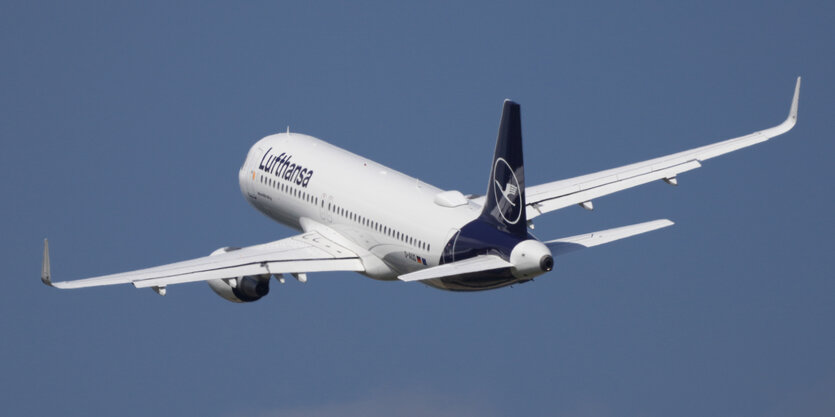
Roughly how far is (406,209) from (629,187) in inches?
464

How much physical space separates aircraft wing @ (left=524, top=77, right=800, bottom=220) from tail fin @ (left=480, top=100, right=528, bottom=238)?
9.45 meters

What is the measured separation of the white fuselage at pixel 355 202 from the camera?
88875 millimetres

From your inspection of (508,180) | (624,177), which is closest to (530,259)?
(508,180)

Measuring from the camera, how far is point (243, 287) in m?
92.0

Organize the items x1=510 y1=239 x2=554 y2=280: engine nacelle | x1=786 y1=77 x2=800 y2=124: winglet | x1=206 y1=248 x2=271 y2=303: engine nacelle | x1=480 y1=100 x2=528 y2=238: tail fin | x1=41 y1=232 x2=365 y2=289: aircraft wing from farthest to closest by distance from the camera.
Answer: x1=786 y1=77 x2=800 y2=124: winglet < x1=206 y1=248 x2=271 y2=303: engine nacelle < x1=41 y1=232 x2=365 y2=289: aircraft wing < x1=510 y1=239 x2=554 y2=280: engine nacelle < x1=480 y1=100 x2=528 y2=238: tail fin

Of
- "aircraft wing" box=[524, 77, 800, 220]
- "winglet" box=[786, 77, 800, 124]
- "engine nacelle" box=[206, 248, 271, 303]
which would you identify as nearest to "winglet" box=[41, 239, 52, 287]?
"engine nacelle" box=[206, 248, 271, 303]

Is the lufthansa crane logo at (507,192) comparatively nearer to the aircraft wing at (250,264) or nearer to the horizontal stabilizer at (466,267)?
the horizontal stabilizer at (466,267)

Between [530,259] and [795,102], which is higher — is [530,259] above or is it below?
below

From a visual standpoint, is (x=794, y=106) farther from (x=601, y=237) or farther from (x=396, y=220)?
(x=396, y=220)

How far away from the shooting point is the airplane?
83812 millimetres

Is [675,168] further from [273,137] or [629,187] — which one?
[273,137]

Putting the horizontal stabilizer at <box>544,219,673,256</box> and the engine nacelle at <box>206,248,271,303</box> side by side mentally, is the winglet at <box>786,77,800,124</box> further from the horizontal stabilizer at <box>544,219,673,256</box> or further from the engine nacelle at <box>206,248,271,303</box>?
the engine nacelle at <box>206,248,271,303</box>

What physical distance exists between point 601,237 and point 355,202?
1447 cm

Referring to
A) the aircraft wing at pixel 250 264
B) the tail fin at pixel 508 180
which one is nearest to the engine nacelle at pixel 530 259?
the tail fin at pixel 508 180
